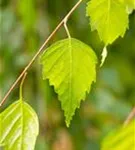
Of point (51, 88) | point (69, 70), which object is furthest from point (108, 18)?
point (51, 88)

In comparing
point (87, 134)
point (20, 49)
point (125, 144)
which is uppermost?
point (125, 144)

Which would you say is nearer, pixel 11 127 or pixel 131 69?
pixel 11 127

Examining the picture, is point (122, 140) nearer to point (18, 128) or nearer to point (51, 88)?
point (18, 128)

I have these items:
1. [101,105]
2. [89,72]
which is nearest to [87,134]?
[101,105]

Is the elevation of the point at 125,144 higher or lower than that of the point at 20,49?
higher

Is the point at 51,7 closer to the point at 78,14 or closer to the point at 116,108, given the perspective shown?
the point at 78,14
